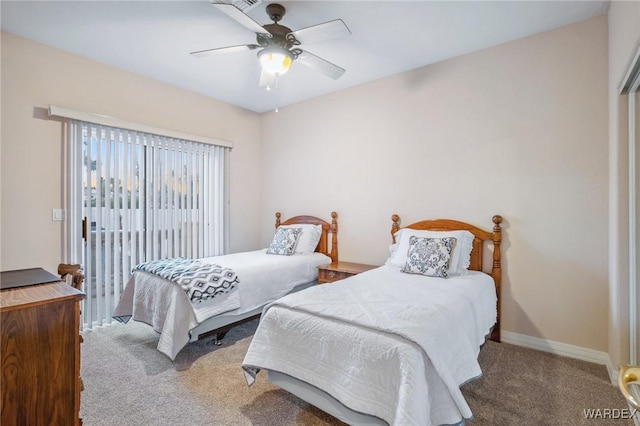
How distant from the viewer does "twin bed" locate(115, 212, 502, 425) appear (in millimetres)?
1420

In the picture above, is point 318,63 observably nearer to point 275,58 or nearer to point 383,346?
point 275,58

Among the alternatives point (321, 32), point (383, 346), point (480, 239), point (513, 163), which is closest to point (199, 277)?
point (383, 346)

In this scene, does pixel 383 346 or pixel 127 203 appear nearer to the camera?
pixel 383 346

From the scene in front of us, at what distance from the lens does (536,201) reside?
8.79ft

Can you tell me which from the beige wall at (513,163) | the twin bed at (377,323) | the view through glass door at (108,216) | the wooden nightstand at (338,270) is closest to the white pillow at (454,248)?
the twin bed at (377,323)

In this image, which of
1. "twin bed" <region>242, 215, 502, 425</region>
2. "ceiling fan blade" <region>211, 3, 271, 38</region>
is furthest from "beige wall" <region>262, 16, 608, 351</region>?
"ceiling fan blade" <region>211, 3, 271, 38</region>

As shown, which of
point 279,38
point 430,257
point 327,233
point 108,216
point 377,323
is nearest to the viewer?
point 377,323

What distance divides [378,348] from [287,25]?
8.06ft

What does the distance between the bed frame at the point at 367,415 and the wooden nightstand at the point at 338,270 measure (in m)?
0.51

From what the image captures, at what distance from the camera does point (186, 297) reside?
8.22 ft

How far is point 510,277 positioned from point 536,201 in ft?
2.30

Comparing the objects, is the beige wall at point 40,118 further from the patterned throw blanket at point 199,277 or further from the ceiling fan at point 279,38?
the ceiling fan at point 279,38

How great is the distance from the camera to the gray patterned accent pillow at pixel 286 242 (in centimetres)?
374

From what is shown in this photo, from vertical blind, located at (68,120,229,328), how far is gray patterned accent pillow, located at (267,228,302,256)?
3.27 ft
